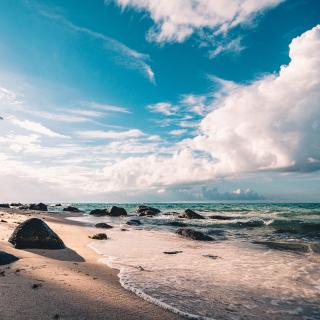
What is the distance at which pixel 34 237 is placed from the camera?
11.2 m

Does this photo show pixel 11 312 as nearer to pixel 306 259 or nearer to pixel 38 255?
pixel 38 255

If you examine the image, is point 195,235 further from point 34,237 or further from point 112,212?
point 112,212

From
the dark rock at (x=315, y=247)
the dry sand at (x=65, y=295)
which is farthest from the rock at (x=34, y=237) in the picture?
the dark rock at (x=315, y=247)

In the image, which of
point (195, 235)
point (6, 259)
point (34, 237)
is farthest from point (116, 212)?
point (6, 259)

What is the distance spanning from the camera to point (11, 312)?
15.8ft

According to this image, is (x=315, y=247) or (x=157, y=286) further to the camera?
(x=315, y=247)

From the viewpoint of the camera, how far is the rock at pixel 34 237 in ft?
36.3

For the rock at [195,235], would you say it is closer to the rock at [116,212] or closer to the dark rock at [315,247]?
the dark rock at [315,247]

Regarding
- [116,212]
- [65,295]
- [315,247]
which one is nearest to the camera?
[65,295]

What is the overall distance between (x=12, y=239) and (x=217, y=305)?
28.3 feet

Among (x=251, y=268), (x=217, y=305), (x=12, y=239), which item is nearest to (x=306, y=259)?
(x=251, y=268)

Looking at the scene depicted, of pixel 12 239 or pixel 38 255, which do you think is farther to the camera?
pixel 12 239

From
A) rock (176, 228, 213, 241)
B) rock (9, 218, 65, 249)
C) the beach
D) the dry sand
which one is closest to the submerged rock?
the beach

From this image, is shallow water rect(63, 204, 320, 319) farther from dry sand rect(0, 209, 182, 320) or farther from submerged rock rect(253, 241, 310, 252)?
submerged rock rect(253, 241, 310, 252)
